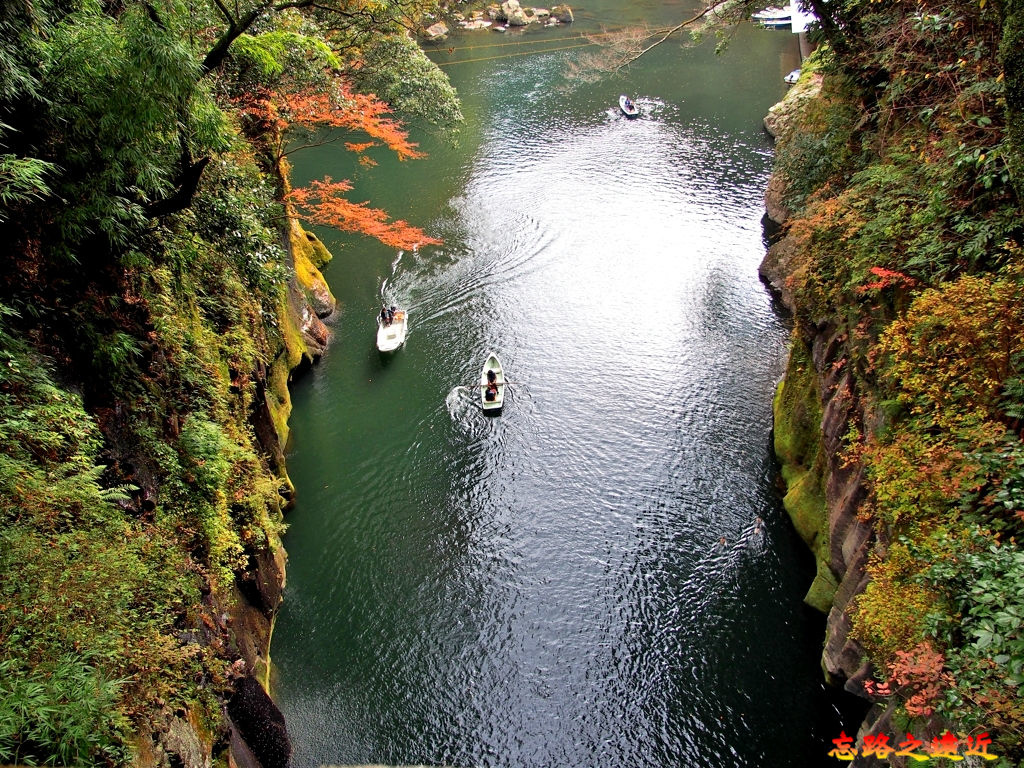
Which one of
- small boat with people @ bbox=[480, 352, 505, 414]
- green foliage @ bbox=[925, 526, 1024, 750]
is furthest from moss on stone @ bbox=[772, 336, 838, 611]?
small boat with people @ bbox=[480, 352, 505, 414]

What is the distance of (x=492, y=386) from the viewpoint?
23.2 metres

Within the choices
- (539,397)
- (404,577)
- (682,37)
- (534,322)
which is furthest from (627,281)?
(682,37)

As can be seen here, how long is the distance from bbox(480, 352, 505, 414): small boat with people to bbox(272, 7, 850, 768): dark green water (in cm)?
57

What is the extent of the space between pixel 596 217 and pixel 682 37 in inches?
1238

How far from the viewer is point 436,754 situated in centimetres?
1428

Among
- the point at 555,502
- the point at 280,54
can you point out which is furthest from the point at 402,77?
the point at 555,502

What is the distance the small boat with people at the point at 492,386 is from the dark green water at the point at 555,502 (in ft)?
1.89

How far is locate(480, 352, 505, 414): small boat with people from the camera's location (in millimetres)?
23094

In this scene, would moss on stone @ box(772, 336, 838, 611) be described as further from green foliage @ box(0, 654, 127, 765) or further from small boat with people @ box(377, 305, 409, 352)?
green foliage @ box(0, 654, 127, 765)

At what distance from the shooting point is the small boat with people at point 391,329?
85.3 feet

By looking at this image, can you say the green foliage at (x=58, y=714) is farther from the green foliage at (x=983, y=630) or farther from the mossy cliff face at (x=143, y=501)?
the green foliage at (x=983, y=630)

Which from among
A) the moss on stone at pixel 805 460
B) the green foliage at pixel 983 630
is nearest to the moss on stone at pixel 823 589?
the moss on stone at pixel 805 460

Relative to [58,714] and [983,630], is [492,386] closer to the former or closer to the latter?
[983,630]

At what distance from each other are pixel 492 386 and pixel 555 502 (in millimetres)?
5350
